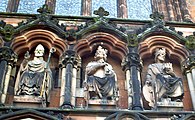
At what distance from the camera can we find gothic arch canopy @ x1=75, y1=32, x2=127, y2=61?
947 cm

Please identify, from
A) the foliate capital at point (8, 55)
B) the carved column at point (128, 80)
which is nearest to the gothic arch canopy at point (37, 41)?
the foliate capital at point (8, 55)

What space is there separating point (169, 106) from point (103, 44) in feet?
6.98

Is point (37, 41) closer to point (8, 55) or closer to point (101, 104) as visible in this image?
point (8, 55)

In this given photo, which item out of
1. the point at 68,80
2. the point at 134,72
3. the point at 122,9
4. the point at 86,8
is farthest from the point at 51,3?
the point at 134,72

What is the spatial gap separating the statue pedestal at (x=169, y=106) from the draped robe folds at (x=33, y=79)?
210cm

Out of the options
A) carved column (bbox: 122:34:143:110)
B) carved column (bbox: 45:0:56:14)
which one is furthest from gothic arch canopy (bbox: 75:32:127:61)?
carved column (bbox: 45:0:56:14)

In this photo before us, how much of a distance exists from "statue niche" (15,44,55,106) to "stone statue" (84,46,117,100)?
29.7 inches

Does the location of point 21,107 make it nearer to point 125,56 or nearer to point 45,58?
point 45,58

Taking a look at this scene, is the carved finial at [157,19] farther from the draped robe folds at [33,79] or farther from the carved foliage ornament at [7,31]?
the carved foliage ornament at [7,31]

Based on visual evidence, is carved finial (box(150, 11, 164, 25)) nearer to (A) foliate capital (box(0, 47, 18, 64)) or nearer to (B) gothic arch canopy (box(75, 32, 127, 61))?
(B) gothic arch canopy (box(75, 32, 127, 61))

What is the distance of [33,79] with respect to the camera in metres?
8.52

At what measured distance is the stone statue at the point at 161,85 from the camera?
8.51 m

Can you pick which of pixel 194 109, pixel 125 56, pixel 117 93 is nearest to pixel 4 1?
pixel 125 56

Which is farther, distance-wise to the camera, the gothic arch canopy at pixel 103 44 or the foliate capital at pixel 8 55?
the gothic arch canopy at pixel 103 44
